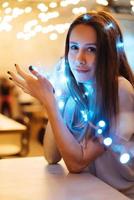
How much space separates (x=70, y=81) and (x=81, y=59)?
146 millimetres

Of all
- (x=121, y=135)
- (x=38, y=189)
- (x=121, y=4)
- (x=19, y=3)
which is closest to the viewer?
(x=38, y=189)

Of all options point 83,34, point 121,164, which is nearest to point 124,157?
point 121,164

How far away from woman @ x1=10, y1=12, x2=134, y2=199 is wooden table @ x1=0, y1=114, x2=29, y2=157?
4.87 feet

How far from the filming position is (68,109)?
4.14 feet

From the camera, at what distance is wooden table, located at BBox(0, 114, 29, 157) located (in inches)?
102

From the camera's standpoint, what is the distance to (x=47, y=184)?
99 centimetres

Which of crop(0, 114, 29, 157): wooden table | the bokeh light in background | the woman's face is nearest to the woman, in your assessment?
the woman's face

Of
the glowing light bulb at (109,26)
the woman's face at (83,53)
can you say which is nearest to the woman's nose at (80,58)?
the woman's face at (83,53)

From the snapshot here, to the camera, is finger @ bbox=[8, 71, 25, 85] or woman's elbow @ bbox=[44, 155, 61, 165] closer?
finger @ bbox=[8, 71, 25, 85]

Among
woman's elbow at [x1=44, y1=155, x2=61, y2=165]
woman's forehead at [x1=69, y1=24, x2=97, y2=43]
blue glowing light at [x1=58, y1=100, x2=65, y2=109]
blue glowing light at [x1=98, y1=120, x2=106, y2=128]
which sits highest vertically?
woman's forehead at [x1=69, y1=24, x2=97, y2=43]

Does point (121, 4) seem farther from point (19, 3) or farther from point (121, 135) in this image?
point (121, 135)

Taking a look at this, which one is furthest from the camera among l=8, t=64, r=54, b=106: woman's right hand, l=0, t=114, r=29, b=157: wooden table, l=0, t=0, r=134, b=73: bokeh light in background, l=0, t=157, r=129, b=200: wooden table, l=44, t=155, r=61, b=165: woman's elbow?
l=0, t=114, r=29, b=157: wooden table

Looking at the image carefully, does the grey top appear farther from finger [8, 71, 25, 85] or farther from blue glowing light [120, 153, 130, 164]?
finger [8, 71, 25, 85]

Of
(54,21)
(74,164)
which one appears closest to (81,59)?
(74,164)
